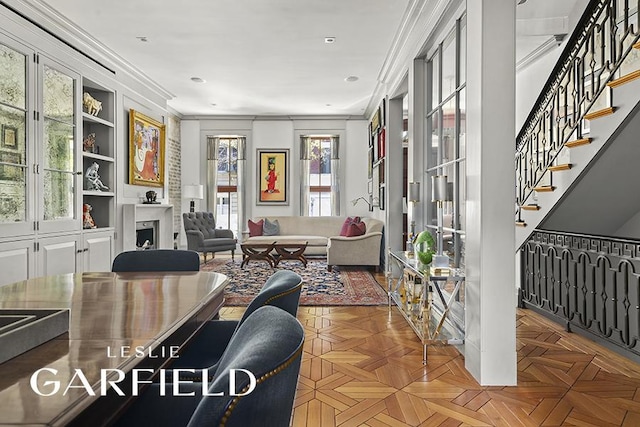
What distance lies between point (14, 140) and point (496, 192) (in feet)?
12.5

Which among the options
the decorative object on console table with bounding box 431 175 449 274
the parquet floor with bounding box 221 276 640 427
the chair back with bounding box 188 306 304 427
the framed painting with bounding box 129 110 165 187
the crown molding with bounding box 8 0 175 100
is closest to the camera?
the chair back with bounding box 188 306 304 427

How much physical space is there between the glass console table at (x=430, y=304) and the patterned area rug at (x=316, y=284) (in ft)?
3.20

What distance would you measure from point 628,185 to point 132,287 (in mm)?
3462

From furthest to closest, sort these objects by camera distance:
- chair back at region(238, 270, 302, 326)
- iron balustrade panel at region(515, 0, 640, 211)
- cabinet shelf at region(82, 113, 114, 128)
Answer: cabinet shelf at region(82, 113, 114, 128) < iron balustrade panel at region(515, 0, 640, 211) < chair back at region(238, 270, 302, 326)

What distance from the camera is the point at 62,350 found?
923 millimetres

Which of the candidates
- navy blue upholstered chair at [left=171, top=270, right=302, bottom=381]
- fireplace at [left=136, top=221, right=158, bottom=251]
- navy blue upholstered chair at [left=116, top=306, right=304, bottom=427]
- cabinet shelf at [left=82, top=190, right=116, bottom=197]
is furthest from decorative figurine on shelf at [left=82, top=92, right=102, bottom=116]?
navy blue upholstered chair at [left=116, top=306, right=304, bottom=427]

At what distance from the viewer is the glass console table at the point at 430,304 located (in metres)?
2.94

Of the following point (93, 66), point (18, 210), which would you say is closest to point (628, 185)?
point (18, 210)

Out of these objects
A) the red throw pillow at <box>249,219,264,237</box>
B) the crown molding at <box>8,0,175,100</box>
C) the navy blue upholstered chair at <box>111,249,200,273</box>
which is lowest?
the red throw pillow at <box>249,219,264,237</box>

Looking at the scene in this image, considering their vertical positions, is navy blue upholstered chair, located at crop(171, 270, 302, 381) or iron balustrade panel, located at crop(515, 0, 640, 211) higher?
iron balustrade panel, located at crop(515, 0, 640, 211)

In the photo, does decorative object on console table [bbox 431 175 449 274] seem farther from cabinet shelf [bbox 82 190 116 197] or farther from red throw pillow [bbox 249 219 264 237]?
red throw pillow [bbox 249 219 264 237]

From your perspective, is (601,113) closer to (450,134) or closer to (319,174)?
(450,134)

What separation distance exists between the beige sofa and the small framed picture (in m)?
4.13

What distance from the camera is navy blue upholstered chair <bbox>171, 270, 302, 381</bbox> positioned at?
48.6 inches
